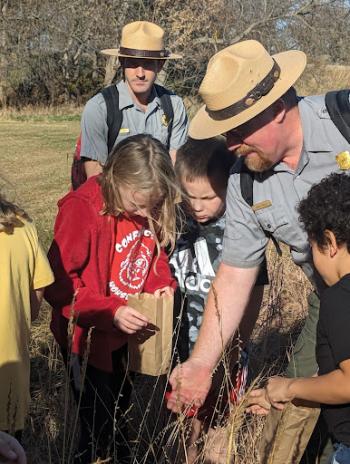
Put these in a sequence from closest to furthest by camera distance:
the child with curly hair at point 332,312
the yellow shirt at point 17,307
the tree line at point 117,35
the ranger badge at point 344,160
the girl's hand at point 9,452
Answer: the girl's hand at point 9,452, the child with curly hair at point 332,312, the yellow shirt at point 17,307, the ranger badge at point 344,160, the tree line at point 117,35

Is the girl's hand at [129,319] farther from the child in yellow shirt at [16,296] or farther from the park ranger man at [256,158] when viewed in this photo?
the child in yellow shirt at [16,296]

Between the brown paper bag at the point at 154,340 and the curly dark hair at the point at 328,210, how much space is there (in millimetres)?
818

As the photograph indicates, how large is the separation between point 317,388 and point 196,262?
3.81 ft

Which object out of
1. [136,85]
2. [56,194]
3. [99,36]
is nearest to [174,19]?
[99,36]

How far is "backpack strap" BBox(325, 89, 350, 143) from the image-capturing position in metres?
2.69

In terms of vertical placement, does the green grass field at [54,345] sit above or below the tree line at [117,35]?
below

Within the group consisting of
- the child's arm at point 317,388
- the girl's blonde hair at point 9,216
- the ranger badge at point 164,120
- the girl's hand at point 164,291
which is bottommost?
the child's arm at point 317,388

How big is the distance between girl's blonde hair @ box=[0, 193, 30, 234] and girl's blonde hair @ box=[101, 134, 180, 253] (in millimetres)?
538

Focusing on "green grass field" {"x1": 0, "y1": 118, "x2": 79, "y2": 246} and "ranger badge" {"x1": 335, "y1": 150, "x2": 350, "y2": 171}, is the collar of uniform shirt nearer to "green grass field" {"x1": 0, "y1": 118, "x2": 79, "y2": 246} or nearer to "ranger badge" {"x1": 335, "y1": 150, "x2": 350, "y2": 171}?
"ranger badge" {"x1": 335, "y1": 150, "x2": 350, "y2": 171}

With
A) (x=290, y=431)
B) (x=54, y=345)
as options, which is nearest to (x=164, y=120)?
(x=54, y=345)

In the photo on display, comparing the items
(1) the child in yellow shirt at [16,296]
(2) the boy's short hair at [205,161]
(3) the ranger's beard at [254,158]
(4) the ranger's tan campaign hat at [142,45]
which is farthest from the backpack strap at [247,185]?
(4) the ranger's tan campaign hat at [142,45]

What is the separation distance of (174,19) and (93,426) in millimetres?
22536

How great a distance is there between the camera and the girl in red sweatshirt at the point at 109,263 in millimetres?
2801

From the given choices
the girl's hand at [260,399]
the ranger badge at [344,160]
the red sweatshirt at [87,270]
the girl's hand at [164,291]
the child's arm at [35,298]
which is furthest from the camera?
the girl's hand at [164,291]
